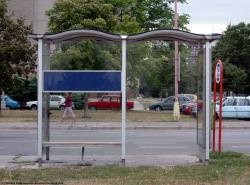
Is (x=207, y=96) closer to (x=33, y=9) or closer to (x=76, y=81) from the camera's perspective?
(x=76, y=81)

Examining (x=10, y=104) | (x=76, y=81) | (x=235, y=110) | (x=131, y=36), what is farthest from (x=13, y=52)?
(x=131, y=36)

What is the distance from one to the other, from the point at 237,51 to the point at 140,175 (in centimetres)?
6439

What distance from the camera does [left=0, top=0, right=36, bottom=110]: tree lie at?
3472 centimetres

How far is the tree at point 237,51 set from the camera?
7038cm

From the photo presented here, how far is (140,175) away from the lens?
34.0ft

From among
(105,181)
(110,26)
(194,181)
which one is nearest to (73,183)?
(105,181)

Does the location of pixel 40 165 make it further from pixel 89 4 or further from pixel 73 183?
pixel 89 4

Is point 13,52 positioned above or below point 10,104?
above

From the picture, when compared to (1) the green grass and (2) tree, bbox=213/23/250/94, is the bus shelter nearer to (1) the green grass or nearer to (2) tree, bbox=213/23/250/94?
(1) the green grass

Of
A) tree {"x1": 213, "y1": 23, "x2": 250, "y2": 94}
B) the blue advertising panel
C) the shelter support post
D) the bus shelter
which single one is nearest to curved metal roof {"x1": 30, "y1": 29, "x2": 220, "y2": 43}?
the bus shelter

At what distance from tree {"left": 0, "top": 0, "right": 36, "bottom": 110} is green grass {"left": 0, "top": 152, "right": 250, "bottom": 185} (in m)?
24.0

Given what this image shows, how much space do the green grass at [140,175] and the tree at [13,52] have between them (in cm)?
2400

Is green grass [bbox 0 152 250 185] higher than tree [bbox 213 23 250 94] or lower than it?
lower

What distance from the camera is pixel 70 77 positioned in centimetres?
1262
